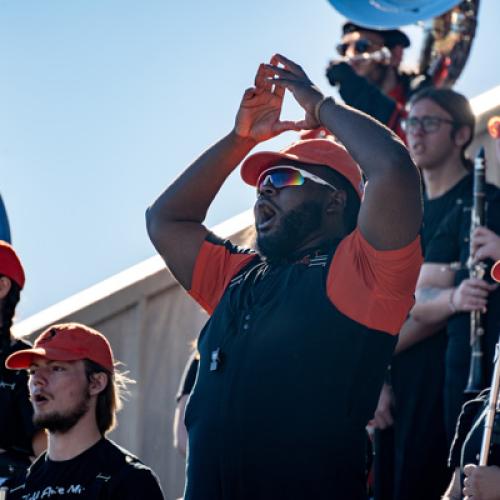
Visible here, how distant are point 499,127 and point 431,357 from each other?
1.19m

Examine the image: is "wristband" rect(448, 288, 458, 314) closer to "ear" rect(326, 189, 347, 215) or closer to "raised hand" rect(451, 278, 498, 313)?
"raised hand" rect(451, 278, 498, 313)

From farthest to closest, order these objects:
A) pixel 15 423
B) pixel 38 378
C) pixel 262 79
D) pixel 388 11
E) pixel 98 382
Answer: pixel 388 11 → pixel 15 423 → pixel 98 382 → pixel 38 378 → pixel 262 79

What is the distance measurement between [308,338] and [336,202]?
651mm

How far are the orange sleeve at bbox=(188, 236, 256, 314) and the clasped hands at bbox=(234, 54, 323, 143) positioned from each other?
431mm

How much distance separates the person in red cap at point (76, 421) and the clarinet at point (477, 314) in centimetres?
153

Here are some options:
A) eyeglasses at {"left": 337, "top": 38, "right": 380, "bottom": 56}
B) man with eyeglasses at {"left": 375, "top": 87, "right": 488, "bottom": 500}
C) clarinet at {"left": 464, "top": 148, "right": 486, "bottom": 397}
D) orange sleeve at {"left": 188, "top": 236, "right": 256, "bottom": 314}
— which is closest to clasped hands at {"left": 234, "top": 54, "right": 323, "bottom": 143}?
orange sleeve at {"left": 188, "top": 236, "right": 256, "bottom": 314}

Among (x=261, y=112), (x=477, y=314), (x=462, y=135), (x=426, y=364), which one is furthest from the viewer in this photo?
(x=462, y=135)

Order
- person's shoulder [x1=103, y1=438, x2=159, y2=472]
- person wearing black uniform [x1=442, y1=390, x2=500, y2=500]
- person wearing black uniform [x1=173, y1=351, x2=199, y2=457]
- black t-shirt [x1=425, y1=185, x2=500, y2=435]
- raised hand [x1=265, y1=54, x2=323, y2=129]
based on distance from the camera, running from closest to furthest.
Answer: person wearing black uniform [x1=442, y1=390, x2=500, y2=500]
raised hand [x1=265, y1=54, x2=323, y2=129]
person's shoulder [x1=103, y1=438, x2=159, y2=472]
black t-shirt [x1=425, y1=185, x2=500, y2=435]
person wearing black uniform [x1=173, y1=351, x2=199, y2=457]

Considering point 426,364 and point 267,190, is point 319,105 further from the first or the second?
point 426,364

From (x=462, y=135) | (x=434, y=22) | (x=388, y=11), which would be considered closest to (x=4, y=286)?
(x=462, y=135)

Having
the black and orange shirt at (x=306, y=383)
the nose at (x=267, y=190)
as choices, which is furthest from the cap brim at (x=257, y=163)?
the black and orange shirt at (x=306, y=383)

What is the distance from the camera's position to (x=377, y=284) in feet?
14.5

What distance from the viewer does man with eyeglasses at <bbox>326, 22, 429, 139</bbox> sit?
764 centimetres

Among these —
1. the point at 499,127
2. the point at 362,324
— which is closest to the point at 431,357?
the point at 499,127
